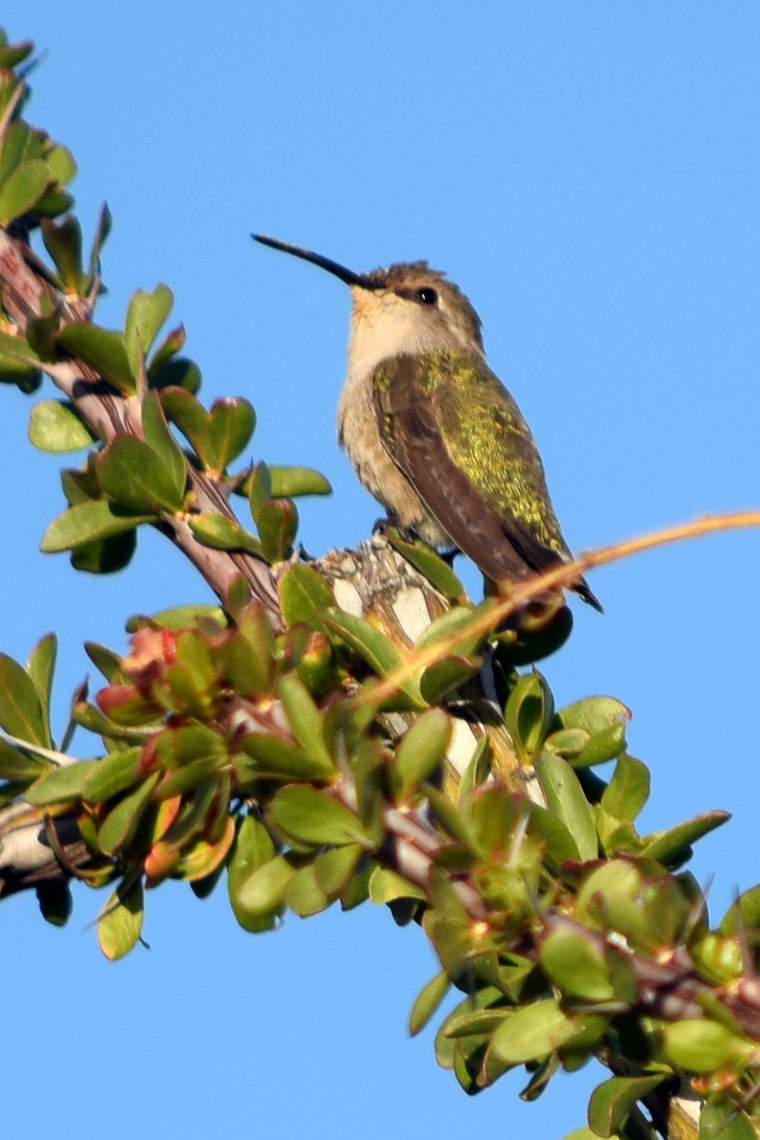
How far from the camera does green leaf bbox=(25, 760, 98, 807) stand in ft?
7.37

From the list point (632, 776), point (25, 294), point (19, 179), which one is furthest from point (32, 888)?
point (19, 179)

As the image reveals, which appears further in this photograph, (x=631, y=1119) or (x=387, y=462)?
(x=387, y=462)

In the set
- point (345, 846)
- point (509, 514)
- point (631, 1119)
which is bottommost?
point (631, 1119)

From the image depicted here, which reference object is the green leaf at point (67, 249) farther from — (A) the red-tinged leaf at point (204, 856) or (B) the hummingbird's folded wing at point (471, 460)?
(B) the hummingbird's folded wing at point (471, 460)

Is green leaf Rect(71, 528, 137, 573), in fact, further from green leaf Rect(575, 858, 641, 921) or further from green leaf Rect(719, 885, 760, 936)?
green leaf Rect(719, 885, 760, 936)

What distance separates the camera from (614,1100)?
185 cm

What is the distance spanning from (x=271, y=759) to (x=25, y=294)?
63.7 inches

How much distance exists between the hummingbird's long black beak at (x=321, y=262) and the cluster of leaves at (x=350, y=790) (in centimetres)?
256

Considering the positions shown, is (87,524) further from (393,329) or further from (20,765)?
(393,329)

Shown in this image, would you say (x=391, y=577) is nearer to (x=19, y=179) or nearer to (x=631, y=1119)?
(x=19, y=179)

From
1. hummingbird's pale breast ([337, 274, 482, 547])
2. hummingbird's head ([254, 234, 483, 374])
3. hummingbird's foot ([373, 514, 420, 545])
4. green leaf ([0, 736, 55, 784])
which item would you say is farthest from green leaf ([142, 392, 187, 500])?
hummingbird's head ([254, 234, 483, 374])

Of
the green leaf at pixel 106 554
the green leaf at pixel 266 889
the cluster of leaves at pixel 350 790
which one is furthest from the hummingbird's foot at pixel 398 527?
the green leaf at pixel 266 889

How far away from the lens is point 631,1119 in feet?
6.95

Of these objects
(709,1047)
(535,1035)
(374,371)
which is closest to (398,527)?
(374,371)
